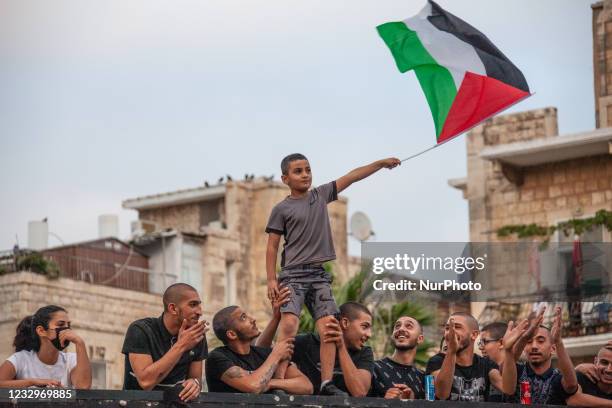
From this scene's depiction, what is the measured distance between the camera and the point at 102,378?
36844 mm

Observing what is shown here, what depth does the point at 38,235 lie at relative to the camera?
3894cm

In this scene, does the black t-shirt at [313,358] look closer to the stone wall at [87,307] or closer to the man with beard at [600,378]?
the man with beard at [600,378]

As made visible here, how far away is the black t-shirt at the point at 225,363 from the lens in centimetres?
1336

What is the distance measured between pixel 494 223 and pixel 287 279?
64.8ft

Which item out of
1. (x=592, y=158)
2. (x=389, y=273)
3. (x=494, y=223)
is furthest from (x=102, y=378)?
(x=389, y=273)

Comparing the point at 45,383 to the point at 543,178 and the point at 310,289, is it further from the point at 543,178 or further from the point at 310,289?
the point at 543,178

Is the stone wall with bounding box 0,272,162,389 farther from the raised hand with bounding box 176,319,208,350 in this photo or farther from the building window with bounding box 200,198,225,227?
the raised hand with bounding box 176,319,208,350

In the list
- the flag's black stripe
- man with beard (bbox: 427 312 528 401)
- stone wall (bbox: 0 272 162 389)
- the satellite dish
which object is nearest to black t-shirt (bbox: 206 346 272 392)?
man with beard (bbox: 427 312 528 401)

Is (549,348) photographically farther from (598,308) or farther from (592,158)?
(592,158)

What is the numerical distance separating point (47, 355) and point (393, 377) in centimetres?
254

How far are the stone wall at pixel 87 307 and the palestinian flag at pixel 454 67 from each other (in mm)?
19558

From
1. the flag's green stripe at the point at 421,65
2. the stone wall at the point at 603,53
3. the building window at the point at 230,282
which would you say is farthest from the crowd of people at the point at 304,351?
the building window at the point at 230,282

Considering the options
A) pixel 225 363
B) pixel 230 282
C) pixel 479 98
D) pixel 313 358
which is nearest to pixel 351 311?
pixel 313 358

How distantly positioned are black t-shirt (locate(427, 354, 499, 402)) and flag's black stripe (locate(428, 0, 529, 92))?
108 inches
